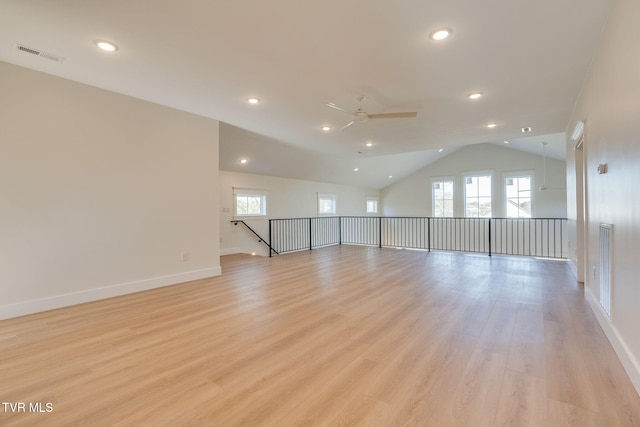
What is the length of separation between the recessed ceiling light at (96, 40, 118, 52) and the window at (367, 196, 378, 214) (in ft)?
39.0

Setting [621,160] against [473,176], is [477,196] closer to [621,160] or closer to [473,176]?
[473,176]

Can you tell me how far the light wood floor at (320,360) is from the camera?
1.64 m

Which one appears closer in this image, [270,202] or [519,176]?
[270,202]

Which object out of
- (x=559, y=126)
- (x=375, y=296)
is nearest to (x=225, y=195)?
(x=375, y=296)

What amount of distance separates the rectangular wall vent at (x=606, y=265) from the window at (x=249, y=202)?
7206 mm

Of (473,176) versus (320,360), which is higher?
(473,176)

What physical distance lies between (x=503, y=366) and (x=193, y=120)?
5047mm

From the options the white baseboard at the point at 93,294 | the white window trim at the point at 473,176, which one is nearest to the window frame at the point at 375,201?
the white window trim at the point at 473,176

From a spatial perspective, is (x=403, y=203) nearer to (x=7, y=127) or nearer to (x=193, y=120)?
(x=193, y=120)

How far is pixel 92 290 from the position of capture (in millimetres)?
3645

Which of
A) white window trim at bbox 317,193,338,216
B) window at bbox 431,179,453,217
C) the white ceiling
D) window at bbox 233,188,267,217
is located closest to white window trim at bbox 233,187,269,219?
window at bbox 233,188,267,217

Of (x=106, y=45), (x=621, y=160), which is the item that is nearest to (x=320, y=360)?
(x=621, y=160)

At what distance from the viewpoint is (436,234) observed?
41.3ft

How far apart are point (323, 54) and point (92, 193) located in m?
3.37
